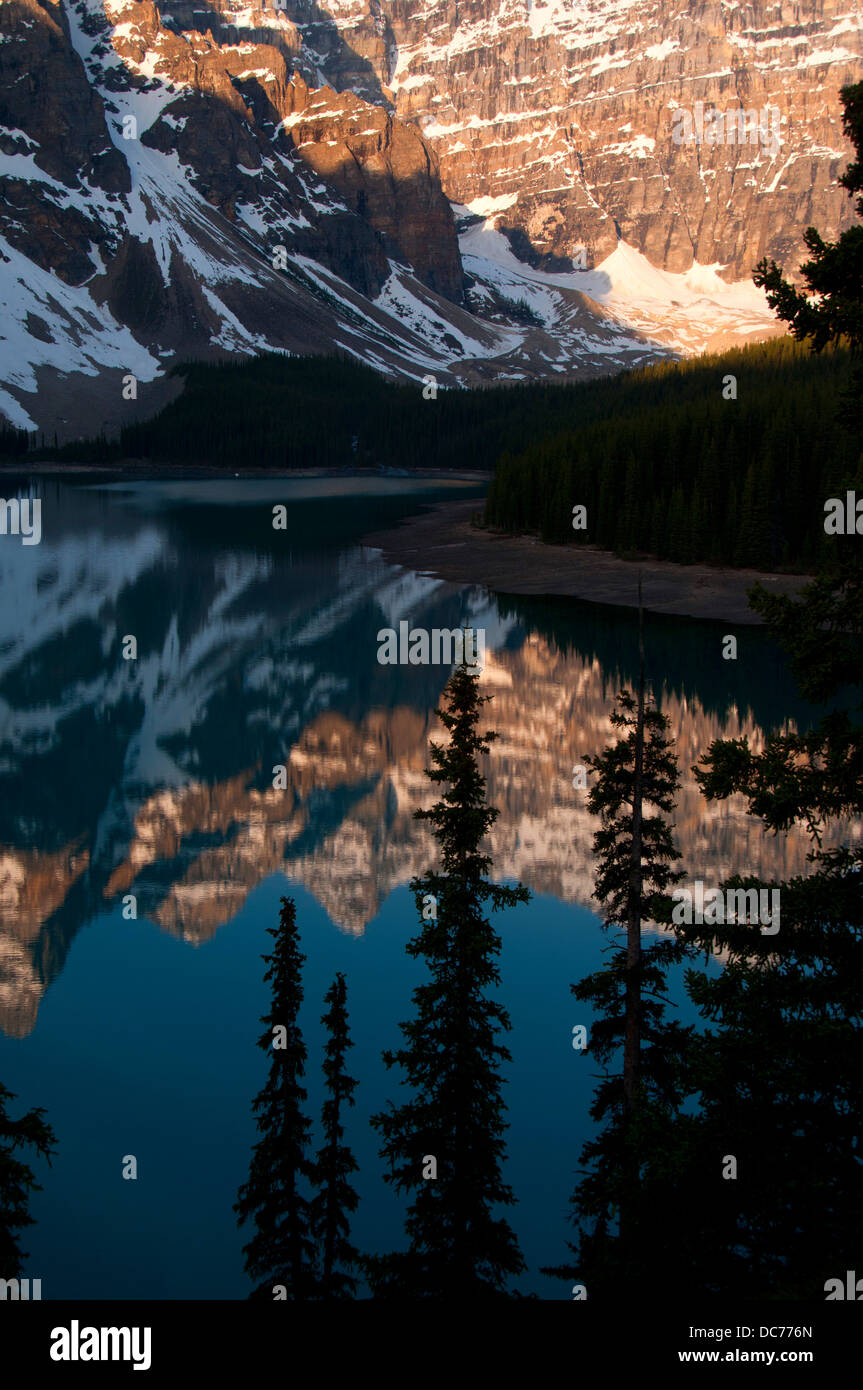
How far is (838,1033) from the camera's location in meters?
10.1

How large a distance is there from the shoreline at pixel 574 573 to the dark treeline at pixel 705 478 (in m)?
2.09

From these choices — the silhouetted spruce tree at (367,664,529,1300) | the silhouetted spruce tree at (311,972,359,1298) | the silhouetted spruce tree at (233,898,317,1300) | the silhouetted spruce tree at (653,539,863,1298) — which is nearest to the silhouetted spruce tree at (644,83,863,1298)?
the silhouetted spruce tree at (653,539,863,1298)

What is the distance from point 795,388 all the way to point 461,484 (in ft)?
275

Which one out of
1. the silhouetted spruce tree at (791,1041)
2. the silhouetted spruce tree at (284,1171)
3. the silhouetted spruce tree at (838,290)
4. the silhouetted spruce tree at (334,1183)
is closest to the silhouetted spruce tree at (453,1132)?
the silhouetted spruce tree at (334,1183)

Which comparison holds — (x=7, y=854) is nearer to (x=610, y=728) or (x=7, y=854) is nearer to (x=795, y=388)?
(x=610, y=728)

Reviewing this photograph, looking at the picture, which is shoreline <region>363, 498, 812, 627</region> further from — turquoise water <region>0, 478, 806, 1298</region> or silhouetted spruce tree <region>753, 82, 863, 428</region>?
silhouetted spruce tree <region>753, 82, 863, 428</region>

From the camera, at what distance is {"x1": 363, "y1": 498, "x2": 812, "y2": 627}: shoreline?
2852 inches

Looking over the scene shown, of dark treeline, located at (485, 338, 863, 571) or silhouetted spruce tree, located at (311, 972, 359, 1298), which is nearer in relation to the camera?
silhouetted spruce tree, located at (311, 972, 359, 1298)

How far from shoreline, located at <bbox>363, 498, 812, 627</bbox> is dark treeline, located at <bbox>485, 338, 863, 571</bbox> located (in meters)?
2.09

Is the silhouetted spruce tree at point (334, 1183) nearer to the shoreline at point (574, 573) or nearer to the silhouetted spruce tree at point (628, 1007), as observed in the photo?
the silhouetted spruce tree at point (628, 1007)

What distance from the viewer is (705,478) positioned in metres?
87.0

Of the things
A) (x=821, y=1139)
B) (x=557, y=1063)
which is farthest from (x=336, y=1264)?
(x=821, y=1139)

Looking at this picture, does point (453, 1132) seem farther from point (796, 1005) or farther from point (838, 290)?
point (838, 290)

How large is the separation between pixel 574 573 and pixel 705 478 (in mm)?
12834
